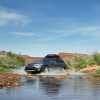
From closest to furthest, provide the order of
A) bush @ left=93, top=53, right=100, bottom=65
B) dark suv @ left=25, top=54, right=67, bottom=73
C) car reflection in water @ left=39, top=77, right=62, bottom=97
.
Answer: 1. car reflection in water @ left=39, top=77, right=62, bottom=97
2. dark suv @ left=25, top=54, right=67, bottom=73
3. bush @ left=93, top=53, right=100, bottom=65

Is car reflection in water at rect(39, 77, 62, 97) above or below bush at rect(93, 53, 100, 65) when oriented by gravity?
below

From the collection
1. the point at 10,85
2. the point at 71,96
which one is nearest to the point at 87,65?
the point at 10,85

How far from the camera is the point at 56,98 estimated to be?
58.2ft

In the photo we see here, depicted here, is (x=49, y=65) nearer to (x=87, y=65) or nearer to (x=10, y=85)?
(x=87, y=65)

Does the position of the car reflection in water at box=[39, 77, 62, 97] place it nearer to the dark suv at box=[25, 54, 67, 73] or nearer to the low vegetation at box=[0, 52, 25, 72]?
the dark suv at box=[25, 54, 67, 73]

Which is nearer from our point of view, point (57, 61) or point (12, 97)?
point (12, 97)

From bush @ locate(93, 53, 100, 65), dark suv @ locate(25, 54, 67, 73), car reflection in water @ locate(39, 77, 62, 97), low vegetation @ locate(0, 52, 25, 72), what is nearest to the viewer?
car reflection in water @ locate(39, 77, 62, 97)

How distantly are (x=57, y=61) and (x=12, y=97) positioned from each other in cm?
2784

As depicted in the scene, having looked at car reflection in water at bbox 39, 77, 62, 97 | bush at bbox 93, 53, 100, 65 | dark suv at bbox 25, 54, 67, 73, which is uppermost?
bush at bbox 93, 53, 100, 65

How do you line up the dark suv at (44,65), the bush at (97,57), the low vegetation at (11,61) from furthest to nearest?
the low vegetation at (11,61) < the bush at (97,57) < the dark suv at (44,65)

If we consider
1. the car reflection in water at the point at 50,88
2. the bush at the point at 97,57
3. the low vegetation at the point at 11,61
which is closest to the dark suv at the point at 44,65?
the bush at the point at 97,57

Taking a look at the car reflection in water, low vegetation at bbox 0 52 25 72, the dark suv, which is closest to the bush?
the dark suv

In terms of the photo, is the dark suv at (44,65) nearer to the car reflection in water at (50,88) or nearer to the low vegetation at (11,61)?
the low vegetation at (11,61)

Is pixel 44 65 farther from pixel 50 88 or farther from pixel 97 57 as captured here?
pixel 50 88
